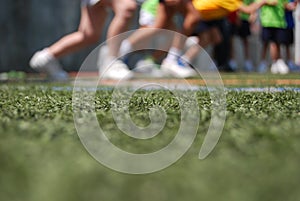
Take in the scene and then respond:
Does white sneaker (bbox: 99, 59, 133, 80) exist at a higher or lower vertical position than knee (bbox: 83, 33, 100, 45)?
lower

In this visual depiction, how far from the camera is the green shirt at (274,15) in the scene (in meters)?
8.52

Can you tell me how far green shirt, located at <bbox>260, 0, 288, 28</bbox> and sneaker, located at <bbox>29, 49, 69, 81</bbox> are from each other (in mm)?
4017

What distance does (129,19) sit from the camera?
4898 mm

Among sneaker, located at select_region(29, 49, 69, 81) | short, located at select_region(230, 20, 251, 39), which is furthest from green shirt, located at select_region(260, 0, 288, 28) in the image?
sneaker, located at select_region(29, 49, 69, 81)

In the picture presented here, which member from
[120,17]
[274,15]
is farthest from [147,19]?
[274,15]

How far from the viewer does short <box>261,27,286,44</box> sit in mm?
8745

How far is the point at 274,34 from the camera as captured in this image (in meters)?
8.77

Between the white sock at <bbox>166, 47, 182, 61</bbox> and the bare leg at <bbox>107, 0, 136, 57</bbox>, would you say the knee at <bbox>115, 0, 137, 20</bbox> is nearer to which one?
the bare leg at <bbox>107, 0, 136, 57</bbox>

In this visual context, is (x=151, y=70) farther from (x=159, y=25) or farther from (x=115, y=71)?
(x=115, y=71)

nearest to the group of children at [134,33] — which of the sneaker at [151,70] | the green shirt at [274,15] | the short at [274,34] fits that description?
the sneaker at [151,70]

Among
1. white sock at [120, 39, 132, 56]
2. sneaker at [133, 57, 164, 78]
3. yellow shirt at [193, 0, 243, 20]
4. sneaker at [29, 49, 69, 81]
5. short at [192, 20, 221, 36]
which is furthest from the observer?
short at [192, 20, 221, 36]

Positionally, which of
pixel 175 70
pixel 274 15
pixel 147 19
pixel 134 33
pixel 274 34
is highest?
pixel 134 33

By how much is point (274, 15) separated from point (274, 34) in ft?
0.99

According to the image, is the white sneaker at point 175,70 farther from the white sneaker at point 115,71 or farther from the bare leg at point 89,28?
the bare leg at point 89,28
